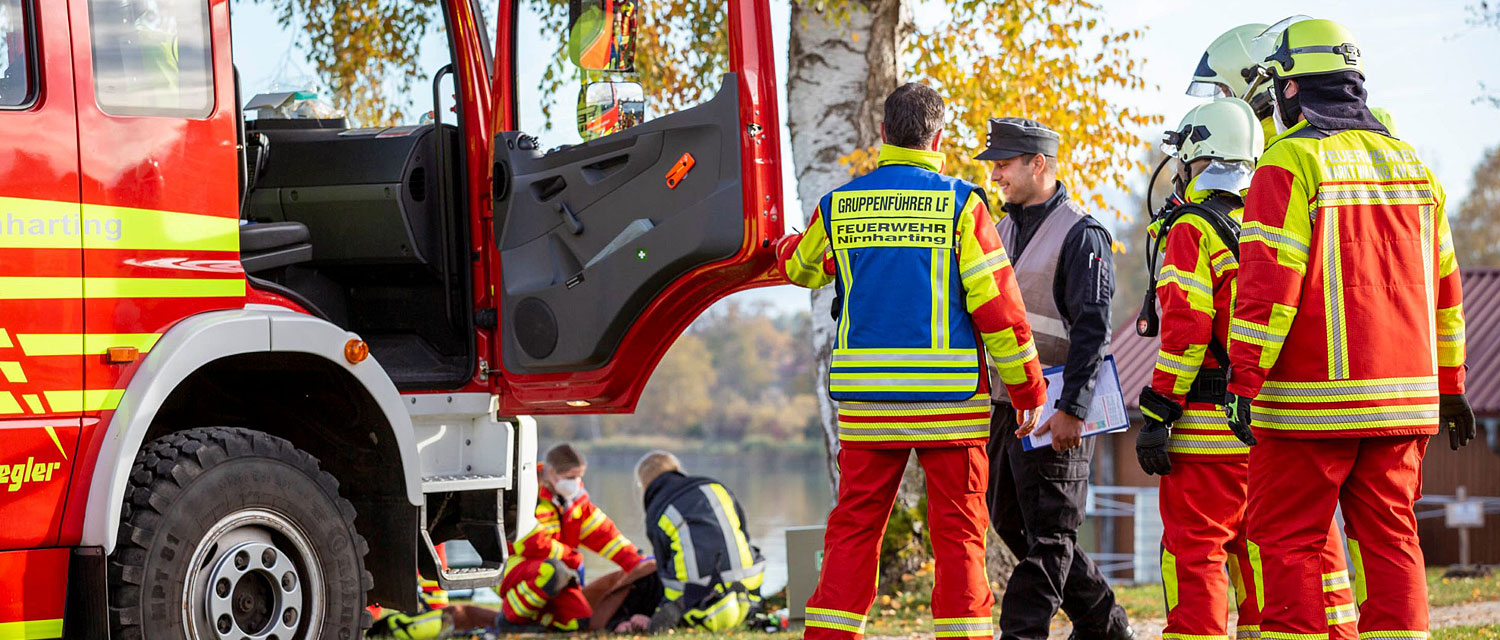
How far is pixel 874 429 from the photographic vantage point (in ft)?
14.3

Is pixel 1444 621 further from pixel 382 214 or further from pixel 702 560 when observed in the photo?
pixel 382 214

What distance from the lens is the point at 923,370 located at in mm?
4320

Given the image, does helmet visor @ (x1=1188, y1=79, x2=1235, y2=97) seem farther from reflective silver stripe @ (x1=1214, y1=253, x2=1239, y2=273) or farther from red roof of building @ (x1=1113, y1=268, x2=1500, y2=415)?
red roof of building @ (x1=1113, y1=268, x2=1500, y2=415)

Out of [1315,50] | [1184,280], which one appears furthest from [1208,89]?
[1315,50]

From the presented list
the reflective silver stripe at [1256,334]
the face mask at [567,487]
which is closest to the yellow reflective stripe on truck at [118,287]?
the reflective silver stripe at [1256,334]

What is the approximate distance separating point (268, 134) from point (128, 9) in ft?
4.18

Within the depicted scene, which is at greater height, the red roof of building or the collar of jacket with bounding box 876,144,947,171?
the collar of jacket with bounding box 876,144,947,171

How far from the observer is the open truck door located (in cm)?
476

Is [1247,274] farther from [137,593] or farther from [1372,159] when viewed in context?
[137,593]

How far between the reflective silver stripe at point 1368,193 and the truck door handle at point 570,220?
7.67ft

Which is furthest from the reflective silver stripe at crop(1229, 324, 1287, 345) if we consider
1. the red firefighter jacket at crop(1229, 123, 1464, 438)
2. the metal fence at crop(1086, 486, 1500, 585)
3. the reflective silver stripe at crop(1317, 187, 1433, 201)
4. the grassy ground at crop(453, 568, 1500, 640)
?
the metal fence at crop(1086, 486, 1500, 585)

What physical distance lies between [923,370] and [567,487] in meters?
4.32

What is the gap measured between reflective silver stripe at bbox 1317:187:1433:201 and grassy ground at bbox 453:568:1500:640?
2.46 metres

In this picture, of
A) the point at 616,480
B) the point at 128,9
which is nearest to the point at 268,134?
the point at 128,9
